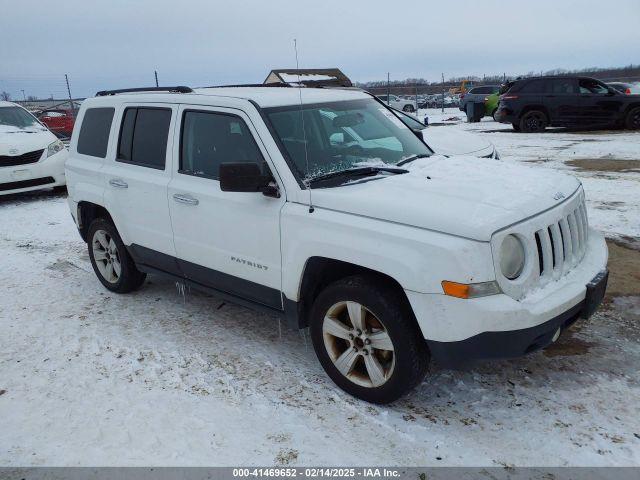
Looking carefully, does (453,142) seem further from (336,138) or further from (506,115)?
(506,115)

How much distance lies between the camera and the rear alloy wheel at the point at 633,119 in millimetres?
15648

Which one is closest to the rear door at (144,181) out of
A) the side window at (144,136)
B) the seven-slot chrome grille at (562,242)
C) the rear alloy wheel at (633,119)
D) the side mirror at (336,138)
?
the side window at (144,136)

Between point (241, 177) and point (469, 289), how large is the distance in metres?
1.51

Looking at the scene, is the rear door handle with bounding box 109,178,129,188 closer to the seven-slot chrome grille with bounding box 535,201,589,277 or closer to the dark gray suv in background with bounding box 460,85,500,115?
the seven-slot chrome grille with bounding box 535,201,589,277

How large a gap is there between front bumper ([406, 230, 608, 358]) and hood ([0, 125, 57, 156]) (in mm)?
8781

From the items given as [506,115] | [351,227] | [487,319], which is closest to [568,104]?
[506,115]

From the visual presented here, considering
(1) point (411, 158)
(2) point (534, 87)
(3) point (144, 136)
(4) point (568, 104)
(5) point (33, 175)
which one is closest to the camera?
(1) point (411, 158)

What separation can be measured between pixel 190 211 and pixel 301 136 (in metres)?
1.02

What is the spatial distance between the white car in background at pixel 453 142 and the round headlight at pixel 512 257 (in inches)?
167

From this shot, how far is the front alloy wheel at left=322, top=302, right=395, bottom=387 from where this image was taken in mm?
3049

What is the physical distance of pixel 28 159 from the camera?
30.6ft

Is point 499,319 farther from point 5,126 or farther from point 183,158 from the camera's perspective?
point 5,126

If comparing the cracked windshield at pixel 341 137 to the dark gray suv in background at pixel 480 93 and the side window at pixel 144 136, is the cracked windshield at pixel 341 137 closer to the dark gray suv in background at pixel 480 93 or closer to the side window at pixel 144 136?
the side window at pixel 144 136

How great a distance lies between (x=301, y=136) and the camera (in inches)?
143
